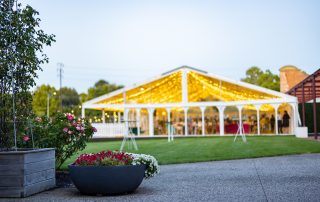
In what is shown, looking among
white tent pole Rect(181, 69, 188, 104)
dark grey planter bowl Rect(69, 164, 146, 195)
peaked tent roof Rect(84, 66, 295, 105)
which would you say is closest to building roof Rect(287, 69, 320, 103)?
peaked tent roof Rect(84, 66, 295, 105)

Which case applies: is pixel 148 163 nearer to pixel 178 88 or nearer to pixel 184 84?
pixel 184 84

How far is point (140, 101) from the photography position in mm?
37375

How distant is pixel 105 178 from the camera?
22.9 ft

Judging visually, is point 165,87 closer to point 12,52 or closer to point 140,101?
point 140,101

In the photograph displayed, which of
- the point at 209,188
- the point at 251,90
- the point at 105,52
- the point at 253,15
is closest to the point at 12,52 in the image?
the point at 209,188

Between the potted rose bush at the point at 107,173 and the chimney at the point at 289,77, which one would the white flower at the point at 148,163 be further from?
the chimney at the point at 289,77

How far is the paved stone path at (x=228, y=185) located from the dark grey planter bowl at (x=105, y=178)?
5.3 inches

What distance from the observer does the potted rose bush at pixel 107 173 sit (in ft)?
22.9

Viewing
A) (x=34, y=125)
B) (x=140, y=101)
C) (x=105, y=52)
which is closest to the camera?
(x=34, y=125)

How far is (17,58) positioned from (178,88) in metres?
29.4

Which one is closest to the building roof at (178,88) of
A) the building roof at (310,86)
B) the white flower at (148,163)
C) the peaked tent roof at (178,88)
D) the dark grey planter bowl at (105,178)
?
the peaked tent roof at (178,88)

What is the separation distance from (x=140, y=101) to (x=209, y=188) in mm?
29855

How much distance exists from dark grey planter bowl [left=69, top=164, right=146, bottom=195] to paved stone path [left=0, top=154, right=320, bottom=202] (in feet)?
0.44

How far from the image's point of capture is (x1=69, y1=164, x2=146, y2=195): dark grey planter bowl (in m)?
6.96
